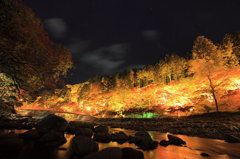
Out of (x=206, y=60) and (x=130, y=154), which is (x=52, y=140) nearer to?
(x=130, y=154)

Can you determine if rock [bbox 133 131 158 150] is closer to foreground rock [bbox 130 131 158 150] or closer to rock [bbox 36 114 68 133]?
foreground rock [bbox 130 131 158 150]

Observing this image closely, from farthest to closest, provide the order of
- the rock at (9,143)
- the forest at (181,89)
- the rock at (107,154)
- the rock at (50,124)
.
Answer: the forest at (181,89), the rock at (50,124), the rock at (9,143), the rock at (107,154)

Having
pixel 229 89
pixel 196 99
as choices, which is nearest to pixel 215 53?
pixel 229 89

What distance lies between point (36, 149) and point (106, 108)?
46.4 m

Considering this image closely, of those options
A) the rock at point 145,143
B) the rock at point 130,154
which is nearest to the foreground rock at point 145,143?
the rock at point 145,143

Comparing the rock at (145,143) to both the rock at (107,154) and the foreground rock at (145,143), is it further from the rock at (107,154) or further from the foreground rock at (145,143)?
the rock at (107,154)

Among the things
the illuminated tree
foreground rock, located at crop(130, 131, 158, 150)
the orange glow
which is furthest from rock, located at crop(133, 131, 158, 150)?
the illuminated tree

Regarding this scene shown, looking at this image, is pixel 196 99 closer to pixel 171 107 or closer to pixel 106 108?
pixel 171 107

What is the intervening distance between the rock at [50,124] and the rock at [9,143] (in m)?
3.37

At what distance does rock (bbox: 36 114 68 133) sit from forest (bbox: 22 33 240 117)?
5.41 feet

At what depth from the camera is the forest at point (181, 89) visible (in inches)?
1112

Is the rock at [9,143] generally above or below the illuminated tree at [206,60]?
below

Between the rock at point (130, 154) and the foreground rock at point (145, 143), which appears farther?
the foreground rock at point (145, 143)

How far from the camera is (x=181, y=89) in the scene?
4184 cm
